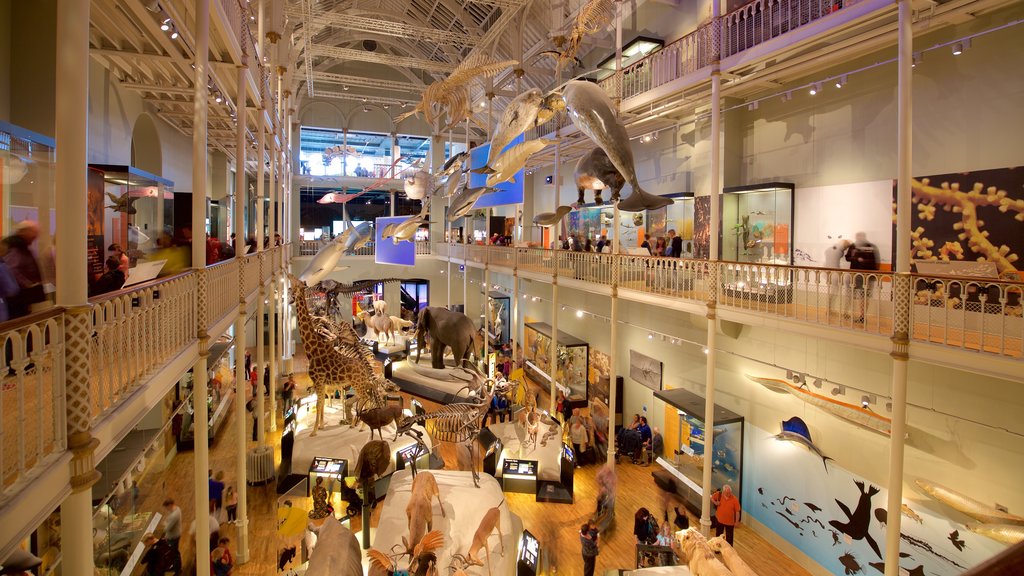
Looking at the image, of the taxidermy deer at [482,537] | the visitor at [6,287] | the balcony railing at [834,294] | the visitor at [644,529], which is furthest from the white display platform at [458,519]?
the visitor at [6,287]

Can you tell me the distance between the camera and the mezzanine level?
Answer: 2367 millimetres

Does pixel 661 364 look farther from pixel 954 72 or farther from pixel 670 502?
pixel 954 72

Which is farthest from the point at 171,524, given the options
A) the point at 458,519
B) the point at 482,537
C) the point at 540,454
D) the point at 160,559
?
the point at 540,454

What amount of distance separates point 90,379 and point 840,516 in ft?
34.6

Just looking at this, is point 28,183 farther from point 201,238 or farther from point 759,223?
point 759,223

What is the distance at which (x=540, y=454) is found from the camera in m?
12.0

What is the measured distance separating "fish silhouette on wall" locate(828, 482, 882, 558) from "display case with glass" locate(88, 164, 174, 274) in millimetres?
11514

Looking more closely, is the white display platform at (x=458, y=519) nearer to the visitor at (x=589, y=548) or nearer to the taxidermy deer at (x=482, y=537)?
the taxidermy deer at (x=482, y=537)

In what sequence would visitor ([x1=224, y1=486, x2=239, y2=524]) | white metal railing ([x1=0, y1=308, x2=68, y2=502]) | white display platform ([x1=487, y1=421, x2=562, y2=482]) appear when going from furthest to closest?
white display platform ([x1=487, y1=421, x2=562, y2=482]) < visitor ([x1=224, y1=486, x2=239, y2=524]) < white metal railing ([x1=0, y1=308, x2=68, y2=502])

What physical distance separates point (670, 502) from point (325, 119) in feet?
88.0

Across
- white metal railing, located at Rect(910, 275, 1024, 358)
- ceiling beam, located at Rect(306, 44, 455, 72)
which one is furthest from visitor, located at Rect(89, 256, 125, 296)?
ceiling beam, located at Rect(306, 44, 455, 72)

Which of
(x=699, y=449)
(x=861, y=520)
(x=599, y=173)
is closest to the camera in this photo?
(x=599, y=173)

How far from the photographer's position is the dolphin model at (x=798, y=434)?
9555mm

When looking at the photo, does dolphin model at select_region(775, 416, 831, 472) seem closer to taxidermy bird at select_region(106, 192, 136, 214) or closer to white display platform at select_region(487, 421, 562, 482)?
white display platform at select_region(487, 421, 562, 482)
